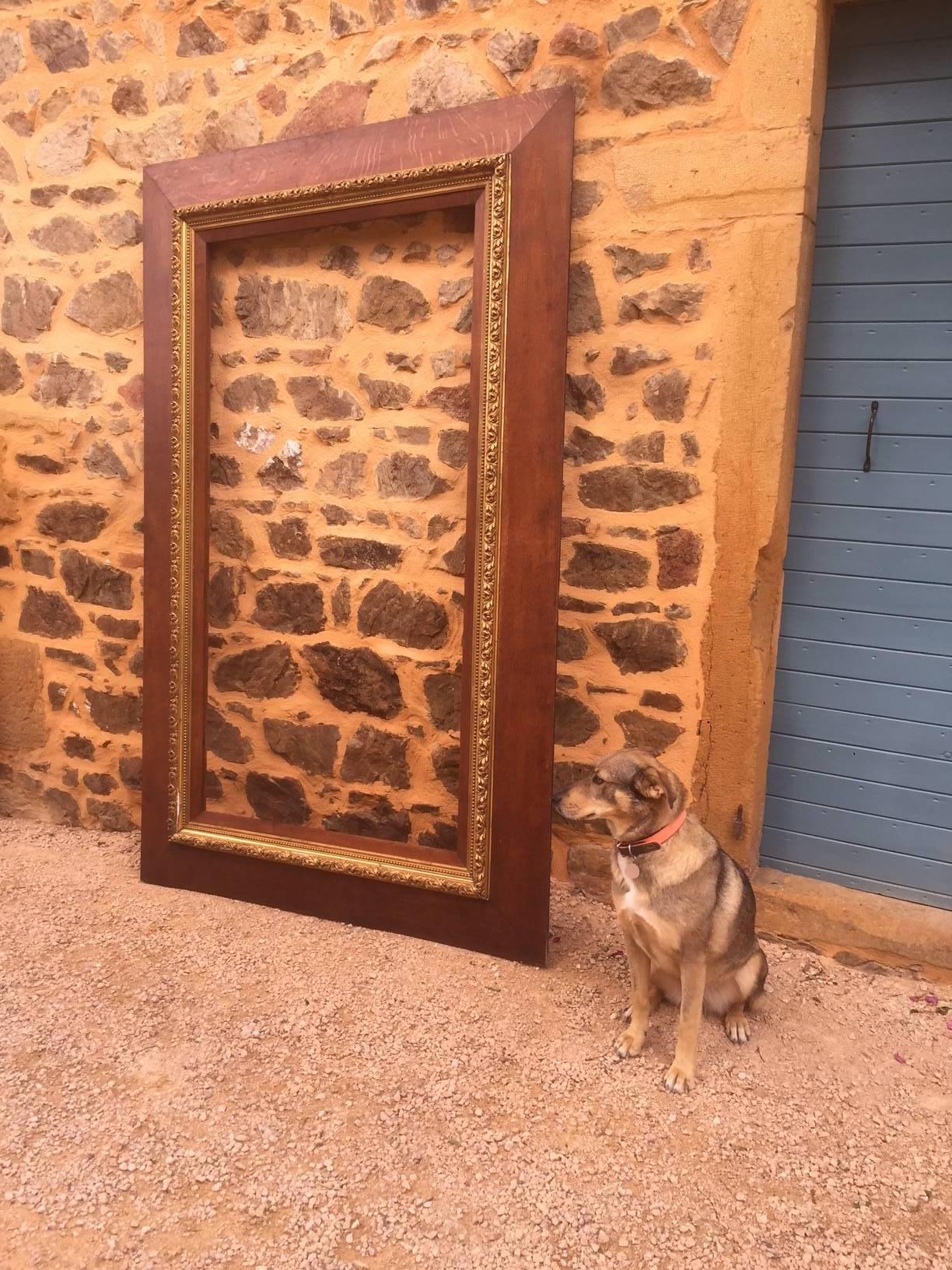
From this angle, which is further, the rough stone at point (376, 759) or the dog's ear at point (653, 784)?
the rough stone at point (376, 759)

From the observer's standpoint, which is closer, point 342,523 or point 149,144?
point 342,523

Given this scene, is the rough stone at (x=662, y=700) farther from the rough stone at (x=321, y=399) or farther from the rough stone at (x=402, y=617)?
the rough stone at (x=321, y=399)

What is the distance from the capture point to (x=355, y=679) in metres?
3.09

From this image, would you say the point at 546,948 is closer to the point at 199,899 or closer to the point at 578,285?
the point at 199,899

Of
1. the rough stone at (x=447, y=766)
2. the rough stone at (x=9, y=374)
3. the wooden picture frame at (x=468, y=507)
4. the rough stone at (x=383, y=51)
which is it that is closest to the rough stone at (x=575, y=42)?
the wooden picture frame at (x=468, y=507)

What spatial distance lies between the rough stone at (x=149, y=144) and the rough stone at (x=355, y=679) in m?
1.87

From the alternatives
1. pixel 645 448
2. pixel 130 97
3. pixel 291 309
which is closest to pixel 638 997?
pixel 645 448

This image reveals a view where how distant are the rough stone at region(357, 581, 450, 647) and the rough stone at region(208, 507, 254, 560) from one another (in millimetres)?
526

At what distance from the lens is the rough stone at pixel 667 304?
256 cm

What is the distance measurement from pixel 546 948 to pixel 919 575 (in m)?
1.63

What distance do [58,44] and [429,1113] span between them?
3.86 meters

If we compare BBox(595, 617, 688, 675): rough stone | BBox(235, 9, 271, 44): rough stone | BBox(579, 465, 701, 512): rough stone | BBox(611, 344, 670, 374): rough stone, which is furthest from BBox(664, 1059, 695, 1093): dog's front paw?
BBox(235, 9, 271, 44): rough stone

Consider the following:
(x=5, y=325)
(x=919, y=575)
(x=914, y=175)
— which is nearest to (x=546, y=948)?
(x=919, y=575)

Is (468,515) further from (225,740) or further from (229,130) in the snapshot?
(229,130)
